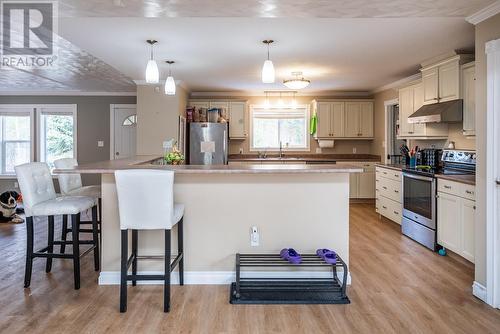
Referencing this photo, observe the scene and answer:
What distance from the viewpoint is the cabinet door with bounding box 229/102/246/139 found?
25.2 ft

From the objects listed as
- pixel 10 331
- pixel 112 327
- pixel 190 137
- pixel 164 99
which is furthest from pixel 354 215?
pixel 10 331

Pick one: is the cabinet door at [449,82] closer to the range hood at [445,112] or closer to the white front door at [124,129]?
the range hood at [445,112]

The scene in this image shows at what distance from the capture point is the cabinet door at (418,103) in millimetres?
5047

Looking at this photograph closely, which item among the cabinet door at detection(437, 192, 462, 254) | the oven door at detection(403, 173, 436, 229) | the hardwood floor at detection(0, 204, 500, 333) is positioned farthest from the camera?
the oven door at detection(403, 173, 436, 229)

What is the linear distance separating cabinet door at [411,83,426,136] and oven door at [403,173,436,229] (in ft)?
2.40

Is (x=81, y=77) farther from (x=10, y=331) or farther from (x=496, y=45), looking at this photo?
(x=496, y=45)

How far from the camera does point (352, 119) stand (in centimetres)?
768

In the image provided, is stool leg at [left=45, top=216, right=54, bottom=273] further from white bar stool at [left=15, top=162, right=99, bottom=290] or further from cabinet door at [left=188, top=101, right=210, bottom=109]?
cabinet door at [left=188, top=101, right=210, bottom=109]

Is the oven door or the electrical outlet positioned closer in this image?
the electrical outlet

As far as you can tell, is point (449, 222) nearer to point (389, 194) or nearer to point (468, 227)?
point (468, 227)

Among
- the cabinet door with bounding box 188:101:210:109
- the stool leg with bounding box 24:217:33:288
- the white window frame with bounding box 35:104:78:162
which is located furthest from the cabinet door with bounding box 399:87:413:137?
the white window frame with bounding box 35:104:78:162

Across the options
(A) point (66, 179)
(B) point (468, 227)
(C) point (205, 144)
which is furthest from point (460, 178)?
(C) point (205, 144)

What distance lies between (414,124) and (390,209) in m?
1.27

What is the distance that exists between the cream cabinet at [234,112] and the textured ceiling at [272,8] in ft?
15.4
